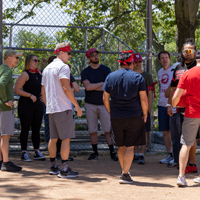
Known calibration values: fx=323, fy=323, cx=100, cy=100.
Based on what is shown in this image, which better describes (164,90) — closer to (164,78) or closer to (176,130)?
(164,78)

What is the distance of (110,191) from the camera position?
4.04 m

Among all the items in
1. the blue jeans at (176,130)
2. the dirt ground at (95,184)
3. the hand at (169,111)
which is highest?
the hand at (169,111)

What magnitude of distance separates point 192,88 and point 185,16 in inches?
292

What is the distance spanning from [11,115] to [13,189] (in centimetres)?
132

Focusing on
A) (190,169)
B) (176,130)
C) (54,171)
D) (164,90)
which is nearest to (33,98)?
(54,171)

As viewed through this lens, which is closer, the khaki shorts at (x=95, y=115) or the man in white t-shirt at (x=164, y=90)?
the man in white t-shirt at (x=164, y=90)

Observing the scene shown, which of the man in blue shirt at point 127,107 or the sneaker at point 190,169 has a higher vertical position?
the man in blue shirt at point 127,107

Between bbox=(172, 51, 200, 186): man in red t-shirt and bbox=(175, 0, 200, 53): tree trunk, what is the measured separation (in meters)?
7.12

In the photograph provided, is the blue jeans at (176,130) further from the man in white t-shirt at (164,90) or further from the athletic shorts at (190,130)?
the athletic shorts at (190,130)

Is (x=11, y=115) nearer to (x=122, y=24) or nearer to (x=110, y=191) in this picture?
(x=110, y=191)

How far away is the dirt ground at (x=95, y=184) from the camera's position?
12.6 ft

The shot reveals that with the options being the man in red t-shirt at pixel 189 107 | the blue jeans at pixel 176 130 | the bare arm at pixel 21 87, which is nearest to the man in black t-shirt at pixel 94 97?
the bare arm at pixel 21 87

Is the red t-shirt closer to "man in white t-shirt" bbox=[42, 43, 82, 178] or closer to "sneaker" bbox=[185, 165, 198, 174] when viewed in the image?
"sneaker" bbox=[185, 165, 198, 174]

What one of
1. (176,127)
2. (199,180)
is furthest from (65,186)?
(176,127)
